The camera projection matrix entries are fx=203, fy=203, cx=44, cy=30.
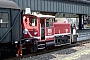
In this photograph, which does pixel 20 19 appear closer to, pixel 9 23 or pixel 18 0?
pixel 9 23

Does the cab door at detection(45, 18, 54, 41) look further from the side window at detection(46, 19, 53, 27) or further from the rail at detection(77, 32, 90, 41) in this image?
the rail at detection(77, 32, 90, 41)

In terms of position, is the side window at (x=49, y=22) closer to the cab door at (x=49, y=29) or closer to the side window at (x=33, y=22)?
the cab door at (x=49, y=29)

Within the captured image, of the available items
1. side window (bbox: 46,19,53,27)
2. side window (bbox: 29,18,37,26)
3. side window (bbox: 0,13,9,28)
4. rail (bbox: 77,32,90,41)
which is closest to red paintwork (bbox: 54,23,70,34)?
side window (bbox: 46,19,53,27)

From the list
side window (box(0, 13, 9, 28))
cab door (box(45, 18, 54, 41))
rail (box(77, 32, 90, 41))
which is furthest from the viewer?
rail (box(77, 32, 90, 41))

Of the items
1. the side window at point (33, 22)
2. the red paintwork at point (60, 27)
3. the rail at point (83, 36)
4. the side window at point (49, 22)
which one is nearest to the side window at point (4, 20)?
the side window at point (33, 22)

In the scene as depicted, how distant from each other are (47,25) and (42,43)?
138 cm

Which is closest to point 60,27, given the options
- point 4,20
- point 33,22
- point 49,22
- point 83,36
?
point 49,22

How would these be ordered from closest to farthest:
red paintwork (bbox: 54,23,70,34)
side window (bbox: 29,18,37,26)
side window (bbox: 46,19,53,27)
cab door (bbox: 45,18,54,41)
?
side window (bbox: 29,18,37,26) → cab door (bbox: 45,18,54,41) → side window (bbox: 46,19,53,27) → red paintwork (bbox: 54,23,70,34)

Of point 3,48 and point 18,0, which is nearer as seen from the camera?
point 3,48

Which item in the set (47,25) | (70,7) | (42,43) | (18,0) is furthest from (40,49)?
(70,7)

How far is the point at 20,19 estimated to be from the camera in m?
11.7

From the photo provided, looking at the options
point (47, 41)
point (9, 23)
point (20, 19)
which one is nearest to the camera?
point (9, 23)

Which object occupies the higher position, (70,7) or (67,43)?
(70,7)

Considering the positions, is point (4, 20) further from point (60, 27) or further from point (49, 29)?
point (60, 27)
